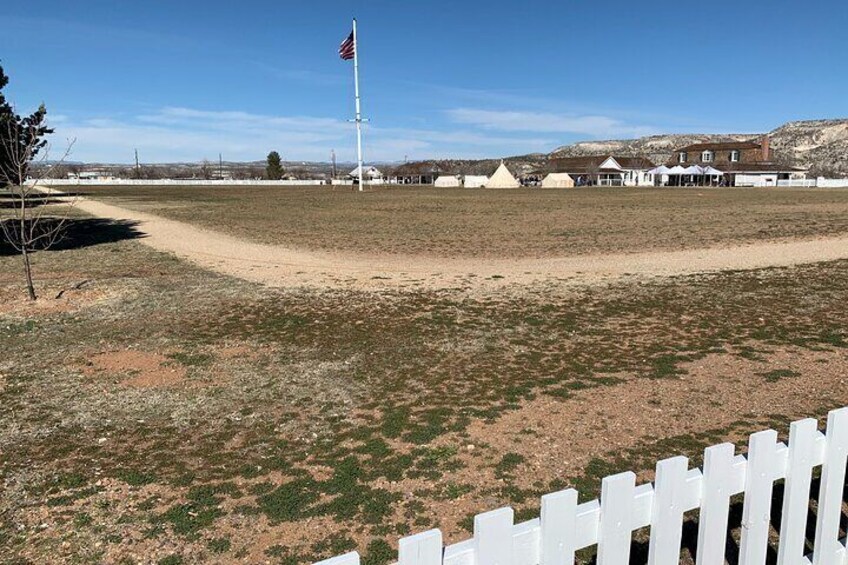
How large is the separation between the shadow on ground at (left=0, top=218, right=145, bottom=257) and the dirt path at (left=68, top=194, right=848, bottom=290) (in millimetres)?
3521

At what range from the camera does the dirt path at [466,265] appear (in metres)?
13.7

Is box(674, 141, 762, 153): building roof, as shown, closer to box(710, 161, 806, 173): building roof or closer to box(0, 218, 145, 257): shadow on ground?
box(710, 161, 806, 173): building roof

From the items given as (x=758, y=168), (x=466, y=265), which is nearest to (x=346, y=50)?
(x=466, y=265)

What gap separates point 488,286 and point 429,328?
3832 mm

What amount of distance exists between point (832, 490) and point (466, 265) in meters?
13.3

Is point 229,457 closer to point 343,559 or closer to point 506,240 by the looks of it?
point 343,559

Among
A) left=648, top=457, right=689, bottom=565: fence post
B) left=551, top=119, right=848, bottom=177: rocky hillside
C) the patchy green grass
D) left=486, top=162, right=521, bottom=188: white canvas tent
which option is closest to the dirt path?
the patchy green grass

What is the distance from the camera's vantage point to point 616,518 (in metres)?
2.41

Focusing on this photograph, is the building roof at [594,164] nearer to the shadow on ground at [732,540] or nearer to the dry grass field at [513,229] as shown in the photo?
the dry grass field at [513,229]

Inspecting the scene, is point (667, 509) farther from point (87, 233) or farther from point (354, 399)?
point (87, 233)

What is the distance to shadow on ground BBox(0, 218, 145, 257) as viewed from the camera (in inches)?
829

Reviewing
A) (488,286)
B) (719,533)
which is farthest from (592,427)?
(488,286)

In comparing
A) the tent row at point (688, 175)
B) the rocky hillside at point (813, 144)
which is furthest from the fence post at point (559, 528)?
the rocky hillside at point (813, 144)

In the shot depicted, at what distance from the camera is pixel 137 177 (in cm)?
15762
